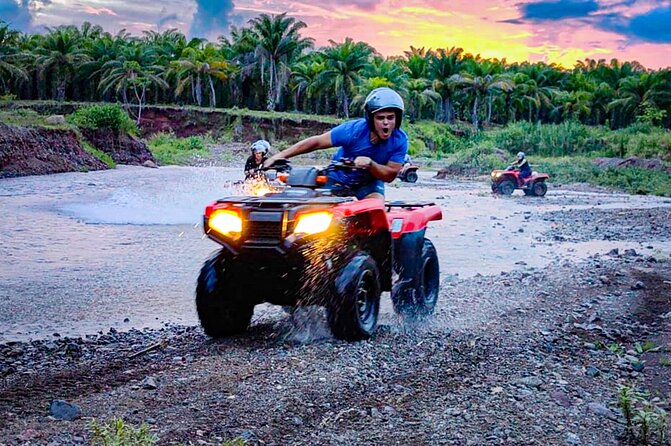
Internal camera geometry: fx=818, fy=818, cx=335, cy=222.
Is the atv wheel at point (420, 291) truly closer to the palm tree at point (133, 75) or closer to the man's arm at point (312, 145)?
the man's arm at point (312, 145)

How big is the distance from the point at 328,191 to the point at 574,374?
7.05 ft

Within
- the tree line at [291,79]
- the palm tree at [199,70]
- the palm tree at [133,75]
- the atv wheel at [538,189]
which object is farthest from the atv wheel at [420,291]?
the palm tree at [199,70]

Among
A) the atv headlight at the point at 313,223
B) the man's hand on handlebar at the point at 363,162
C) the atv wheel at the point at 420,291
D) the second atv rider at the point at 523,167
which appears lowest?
the atv wheel at the point at 420,291

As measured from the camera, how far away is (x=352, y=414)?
4.45 meters

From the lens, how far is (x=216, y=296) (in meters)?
6.03

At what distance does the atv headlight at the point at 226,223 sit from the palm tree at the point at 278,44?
2310 inches

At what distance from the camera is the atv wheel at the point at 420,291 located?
7.01 metres

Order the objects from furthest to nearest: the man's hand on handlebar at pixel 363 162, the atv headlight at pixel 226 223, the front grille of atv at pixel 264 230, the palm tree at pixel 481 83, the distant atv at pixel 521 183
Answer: the palm tree at pixel 481 83 < the distant atv at pixel 521 183 < the man's hand on handlebar at pixel 363 162 < the atv headlight at pixel 226 223 < the front grille of atv at pixel 264 230

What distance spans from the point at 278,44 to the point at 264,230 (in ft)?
195

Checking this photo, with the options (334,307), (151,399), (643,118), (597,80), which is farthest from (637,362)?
(597,80)

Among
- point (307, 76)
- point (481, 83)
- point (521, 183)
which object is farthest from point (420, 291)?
point (481, 83)

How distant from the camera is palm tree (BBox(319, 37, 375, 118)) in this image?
199 ft

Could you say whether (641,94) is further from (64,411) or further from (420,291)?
(64,411)

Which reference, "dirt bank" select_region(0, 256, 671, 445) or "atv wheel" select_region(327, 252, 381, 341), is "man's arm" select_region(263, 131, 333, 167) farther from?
"dirt bank" select_region(0, 256, 671, 445)
